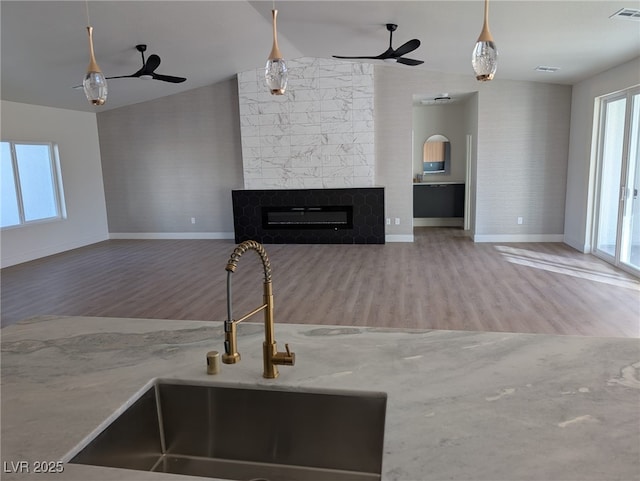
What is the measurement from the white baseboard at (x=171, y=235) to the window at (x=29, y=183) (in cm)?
138

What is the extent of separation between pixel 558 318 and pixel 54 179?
8.28 meters


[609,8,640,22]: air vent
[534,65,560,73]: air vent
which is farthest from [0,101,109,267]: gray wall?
[609,8,640,22]: air vent

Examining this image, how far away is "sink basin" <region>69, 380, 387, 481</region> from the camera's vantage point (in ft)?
4.10

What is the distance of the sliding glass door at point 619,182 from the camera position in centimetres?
557

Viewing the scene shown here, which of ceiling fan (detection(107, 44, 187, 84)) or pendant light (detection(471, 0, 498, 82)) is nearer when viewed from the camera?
pendant light (detection(471, 0, 498, 82))

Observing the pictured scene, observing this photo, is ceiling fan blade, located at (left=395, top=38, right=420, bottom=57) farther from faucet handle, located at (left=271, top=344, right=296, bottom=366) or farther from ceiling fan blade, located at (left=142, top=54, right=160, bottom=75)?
faucet handle, located at (left=271, top=344, right=296, bottom=366)

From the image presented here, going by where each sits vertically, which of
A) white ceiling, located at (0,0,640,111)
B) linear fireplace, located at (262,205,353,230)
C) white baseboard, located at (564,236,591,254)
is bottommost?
white baseboard, located at (564,236,591,254)

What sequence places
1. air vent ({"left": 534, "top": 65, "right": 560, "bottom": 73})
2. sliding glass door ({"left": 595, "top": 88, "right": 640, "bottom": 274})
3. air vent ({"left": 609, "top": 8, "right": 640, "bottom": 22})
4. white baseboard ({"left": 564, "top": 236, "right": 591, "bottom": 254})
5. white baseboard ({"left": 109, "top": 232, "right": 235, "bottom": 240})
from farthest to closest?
1. white baseboard ({"left": 109, "top": 232, "right": 235, "bottom": 240})
2. white baseboard ({"left": 564, "top": 236, "right": 591, "bottom": 254})
3. air vent ({"left": 534, "top": 65, "right": 560, "bottom": 73})
4. sliding glass door ({"left": 595, "top": 88, "right": 640, "bottom": 274})
5. air vent ({"left": 609, "top": 8, "right": 640, "bottom": 22})

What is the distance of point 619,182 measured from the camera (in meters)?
5.96

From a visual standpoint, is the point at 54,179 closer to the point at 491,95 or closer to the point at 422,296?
the point at 422,296

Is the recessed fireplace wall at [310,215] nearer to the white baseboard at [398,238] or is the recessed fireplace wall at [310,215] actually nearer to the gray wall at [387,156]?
the white baseboard at [398,238]

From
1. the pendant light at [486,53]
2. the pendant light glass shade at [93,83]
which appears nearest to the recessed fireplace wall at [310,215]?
the pendant light glass shade at [93,83]

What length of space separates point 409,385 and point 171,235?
858 cm

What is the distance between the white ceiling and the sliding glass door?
25.1 inches
